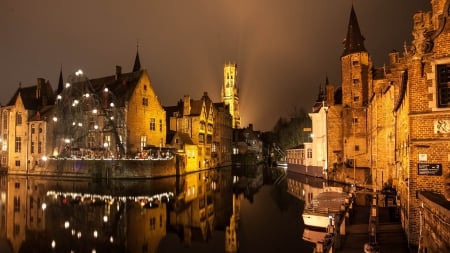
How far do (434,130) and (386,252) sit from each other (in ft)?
16.1

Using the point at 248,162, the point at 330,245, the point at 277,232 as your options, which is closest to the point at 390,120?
the point at 277,232

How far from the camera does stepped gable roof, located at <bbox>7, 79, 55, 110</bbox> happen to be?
196 ft

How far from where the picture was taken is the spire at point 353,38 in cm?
4306

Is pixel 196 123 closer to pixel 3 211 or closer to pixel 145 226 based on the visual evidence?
pixel 3 211

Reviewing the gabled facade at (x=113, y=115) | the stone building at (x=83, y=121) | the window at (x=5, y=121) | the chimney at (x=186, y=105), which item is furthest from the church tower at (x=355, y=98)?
the window at (x=5, y=121)

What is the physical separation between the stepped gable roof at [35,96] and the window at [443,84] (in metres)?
61.9

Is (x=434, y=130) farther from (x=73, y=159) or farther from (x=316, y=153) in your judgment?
(x=73, y=159)

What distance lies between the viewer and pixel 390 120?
26.7 meters

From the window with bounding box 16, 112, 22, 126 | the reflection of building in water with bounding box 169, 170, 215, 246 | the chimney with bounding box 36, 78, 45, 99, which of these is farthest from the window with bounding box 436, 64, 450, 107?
the chimney with bounding box 36, 78, 45, 99

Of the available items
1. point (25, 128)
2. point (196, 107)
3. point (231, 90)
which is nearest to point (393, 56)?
point (196, 107)

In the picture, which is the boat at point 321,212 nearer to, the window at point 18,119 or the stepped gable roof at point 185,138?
the stepped gable roof at point 185,138

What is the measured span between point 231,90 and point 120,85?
84543mm

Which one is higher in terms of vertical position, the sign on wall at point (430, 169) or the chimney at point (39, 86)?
the chimney at point (39, 86)

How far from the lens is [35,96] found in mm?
61906
